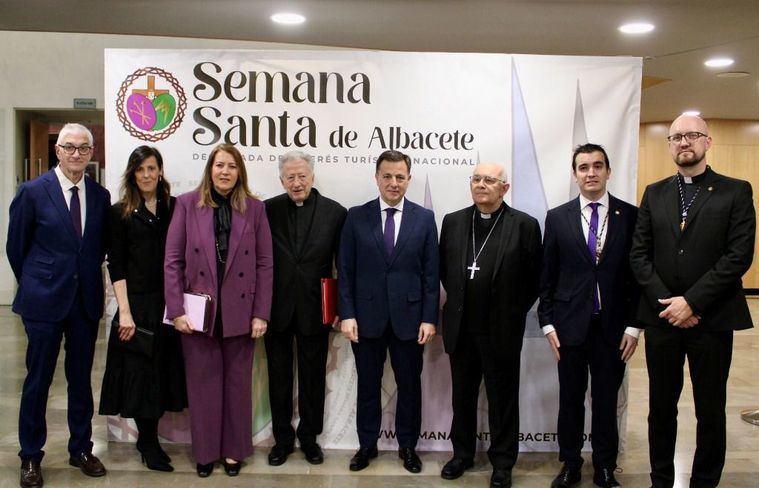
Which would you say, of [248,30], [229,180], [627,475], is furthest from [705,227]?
[248,30]

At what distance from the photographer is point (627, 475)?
3779 mm

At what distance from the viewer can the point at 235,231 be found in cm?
354

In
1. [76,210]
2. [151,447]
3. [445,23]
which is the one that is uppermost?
[445,23]

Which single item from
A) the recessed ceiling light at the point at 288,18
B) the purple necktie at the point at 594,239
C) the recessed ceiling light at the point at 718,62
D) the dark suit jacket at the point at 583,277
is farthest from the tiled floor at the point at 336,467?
the recessed ceiling light at the point at 718,62

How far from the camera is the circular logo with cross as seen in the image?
13.2 feet

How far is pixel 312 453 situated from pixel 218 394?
25.7 inches

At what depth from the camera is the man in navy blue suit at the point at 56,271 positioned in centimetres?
341

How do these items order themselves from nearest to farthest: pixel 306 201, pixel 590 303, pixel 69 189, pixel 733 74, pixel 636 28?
pixel 590 303
pixel 69 189
pixel 306 201
pixel 636 28
pixel 733 74

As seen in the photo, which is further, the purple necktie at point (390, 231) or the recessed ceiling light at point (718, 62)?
the recessed ceiling light at point (718, 62)

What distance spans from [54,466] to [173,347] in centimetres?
93

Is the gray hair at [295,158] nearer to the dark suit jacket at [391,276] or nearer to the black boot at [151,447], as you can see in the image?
the dark suit jacket at [391,276]

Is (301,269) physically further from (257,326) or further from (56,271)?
(56,271)

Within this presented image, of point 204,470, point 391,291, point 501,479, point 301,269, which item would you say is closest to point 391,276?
point 391,291

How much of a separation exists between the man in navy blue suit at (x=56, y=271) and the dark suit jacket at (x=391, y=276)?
4.20 ft
